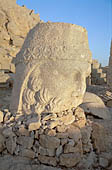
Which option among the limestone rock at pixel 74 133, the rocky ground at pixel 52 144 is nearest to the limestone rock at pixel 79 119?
the rocky ground at pixel 52 144

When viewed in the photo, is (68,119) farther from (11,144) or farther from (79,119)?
(11,144)

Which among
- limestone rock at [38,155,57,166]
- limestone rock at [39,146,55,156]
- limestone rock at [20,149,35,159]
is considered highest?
limestone rock at [39,146,55,156]

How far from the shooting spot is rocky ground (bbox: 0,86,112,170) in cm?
177

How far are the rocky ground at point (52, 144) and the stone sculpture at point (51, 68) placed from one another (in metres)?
0.20

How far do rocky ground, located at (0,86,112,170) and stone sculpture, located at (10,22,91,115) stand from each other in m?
0.20

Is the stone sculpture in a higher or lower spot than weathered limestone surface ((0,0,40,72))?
lower

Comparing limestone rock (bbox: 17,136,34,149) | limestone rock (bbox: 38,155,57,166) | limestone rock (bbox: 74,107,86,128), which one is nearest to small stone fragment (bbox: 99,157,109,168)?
limestone rock (bbox: 74,107,86,128)

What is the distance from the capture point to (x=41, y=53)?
212cm

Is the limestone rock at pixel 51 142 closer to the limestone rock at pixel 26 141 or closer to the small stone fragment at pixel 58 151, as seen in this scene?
the small stone fragment at pixel 58 151

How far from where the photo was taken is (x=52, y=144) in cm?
178

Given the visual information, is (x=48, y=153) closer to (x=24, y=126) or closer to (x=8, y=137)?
(x=24, y=126)

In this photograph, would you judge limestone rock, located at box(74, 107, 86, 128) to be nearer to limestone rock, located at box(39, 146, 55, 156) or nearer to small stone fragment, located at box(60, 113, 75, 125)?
small stone fragment, located at box(60, 113, 75, 125)

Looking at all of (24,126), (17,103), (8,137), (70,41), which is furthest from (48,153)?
(70,41)

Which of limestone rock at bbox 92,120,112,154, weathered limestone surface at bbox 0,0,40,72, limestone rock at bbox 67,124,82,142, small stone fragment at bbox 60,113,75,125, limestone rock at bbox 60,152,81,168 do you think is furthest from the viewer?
weathered limestone surface at bbox 0,0,40,72
